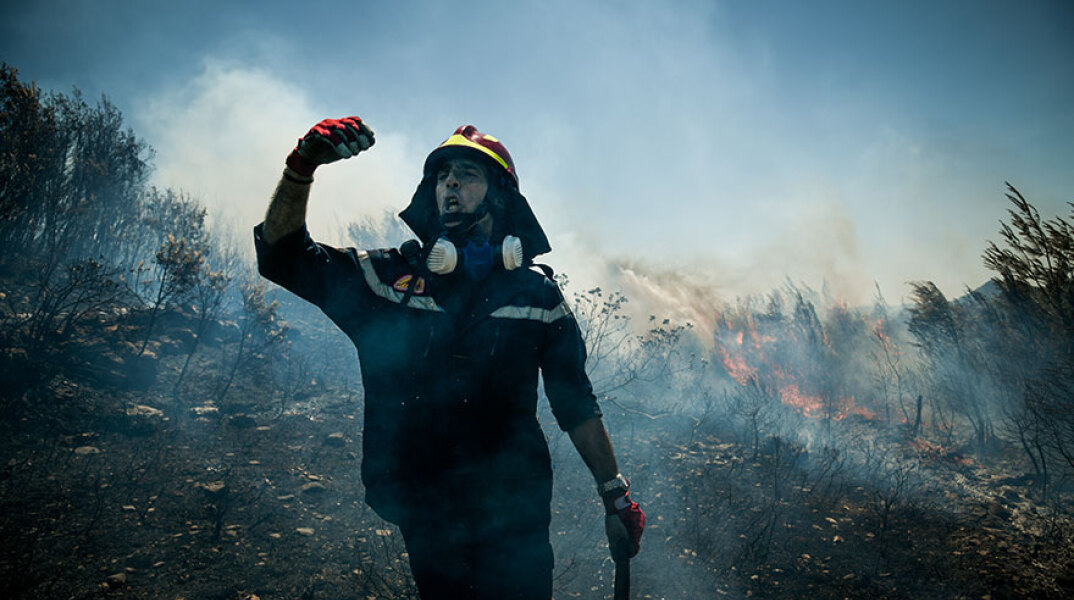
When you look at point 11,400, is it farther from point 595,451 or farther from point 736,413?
point 736,413

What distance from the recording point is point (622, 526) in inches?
78.7

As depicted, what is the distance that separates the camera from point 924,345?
46.5 feet

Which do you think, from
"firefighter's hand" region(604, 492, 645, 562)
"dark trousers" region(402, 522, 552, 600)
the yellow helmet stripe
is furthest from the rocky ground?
the yellow helmet stripe

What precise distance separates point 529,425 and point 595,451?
0.38m

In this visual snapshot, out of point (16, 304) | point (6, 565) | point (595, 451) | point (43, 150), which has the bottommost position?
point (6, 565)

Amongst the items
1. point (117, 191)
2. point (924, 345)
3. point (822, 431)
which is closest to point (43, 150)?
point (117, 191)

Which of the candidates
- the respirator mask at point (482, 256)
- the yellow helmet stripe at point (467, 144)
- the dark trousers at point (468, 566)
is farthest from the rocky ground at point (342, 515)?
the yellow helmet stripe at point (467, 144)

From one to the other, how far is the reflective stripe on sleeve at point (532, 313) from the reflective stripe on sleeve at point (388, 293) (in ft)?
0.95

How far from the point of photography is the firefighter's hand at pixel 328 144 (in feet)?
4.72

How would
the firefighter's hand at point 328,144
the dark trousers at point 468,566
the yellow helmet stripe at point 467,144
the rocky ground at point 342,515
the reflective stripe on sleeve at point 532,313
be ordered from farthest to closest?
the rocky ground at point 342,515 → the yellow helmet stripe at point 467,144 → the reflective stripe on sleeve at point 532,313 → the dark trousers at point 468,566 → the firefighter's hand at point 328,144

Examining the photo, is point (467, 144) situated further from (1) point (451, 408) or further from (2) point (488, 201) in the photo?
(1) point (451, 408)

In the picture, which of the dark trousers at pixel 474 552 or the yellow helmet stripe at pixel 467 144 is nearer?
the dark trousers at pixel 474 552

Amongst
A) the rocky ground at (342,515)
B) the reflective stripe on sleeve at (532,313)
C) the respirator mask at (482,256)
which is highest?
the respirator mask at (482,256)

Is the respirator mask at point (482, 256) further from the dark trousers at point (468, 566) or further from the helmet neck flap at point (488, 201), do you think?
the dark trousers at point (468, 566)
